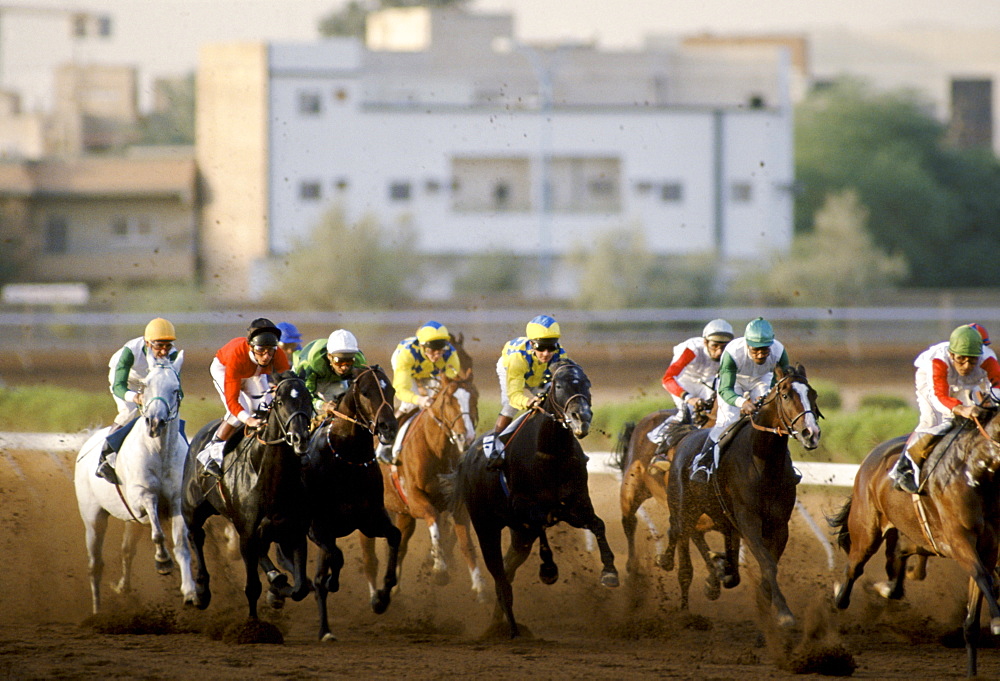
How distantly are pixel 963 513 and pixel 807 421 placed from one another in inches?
38.4

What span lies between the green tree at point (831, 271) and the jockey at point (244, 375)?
69.5 ft

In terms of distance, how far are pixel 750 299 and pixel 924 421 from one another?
22136 millimetres

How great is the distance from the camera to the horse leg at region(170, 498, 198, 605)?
812 cm

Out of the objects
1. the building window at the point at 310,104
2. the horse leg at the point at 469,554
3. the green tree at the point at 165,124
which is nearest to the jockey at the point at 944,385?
the horse leg at the point at 469,554

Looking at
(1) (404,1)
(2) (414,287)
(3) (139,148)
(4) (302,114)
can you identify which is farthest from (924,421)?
(1) (404,1)

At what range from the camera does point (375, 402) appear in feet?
25.3

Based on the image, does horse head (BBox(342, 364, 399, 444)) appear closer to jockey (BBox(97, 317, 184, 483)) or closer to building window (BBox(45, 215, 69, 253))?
jockey (BBox(97, 317, 184, 483))

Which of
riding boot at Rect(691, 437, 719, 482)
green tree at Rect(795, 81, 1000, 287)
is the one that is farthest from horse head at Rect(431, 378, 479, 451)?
green tree at Rect(795, 81, 1000, 287)

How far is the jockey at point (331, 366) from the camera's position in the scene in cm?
816

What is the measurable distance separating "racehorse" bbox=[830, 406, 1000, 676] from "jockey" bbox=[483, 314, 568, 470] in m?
2.28

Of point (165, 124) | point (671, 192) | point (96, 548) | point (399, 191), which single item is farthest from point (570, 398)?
point (165, 124)

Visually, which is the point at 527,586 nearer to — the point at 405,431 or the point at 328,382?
the point at 405,431

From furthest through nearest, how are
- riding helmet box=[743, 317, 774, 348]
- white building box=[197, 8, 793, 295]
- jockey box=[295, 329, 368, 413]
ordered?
white building box=[197, 8, 793, 295] < jockey box=[295, 329, 368, 413] < riding helmet box=[743, 317, 774, 348]

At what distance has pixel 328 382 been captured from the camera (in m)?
8.50
